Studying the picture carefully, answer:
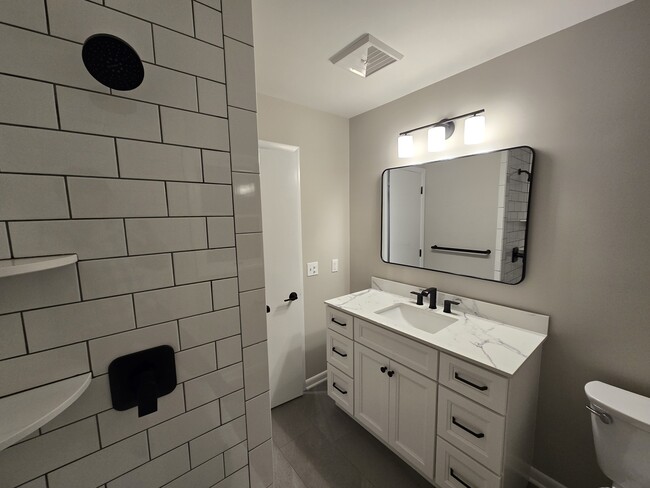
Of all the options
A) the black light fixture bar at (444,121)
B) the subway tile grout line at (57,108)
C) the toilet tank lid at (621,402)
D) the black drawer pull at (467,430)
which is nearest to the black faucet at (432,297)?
the black drawer pull at (467,430)

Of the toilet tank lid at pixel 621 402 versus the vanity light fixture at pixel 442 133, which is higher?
the vanity light fixture at pixel 442 133

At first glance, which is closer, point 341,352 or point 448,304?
point 448,304

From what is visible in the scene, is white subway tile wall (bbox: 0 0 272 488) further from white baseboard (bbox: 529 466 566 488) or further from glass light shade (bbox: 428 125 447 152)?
white baseboard (bbox: 529 466 566 488)

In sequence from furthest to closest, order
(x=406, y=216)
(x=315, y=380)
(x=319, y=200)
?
(x=315, y=380), (x=319, y=200), (x=406, y=216)

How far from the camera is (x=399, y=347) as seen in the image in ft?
4.90

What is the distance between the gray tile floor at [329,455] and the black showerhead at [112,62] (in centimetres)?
200

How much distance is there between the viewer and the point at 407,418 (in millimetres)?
1491

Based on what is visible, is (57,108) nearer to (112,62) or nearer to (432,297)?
(112,62)

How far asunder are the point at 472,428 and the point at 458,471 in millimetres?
262

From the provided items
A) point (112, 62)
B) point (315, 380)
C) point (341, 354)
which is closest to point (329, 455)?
point (341, 354)

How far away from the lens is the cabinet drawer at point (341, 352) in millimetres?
1814

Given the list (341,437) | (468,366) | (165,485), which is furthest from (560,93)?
(341,437)

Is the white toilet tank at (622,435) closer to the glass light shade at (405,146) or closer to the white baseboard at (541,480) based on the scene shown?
the white baseboard at (541,480)

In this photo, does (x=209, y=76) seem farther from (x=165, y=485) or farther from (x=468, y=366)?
(x=468, y=366)
